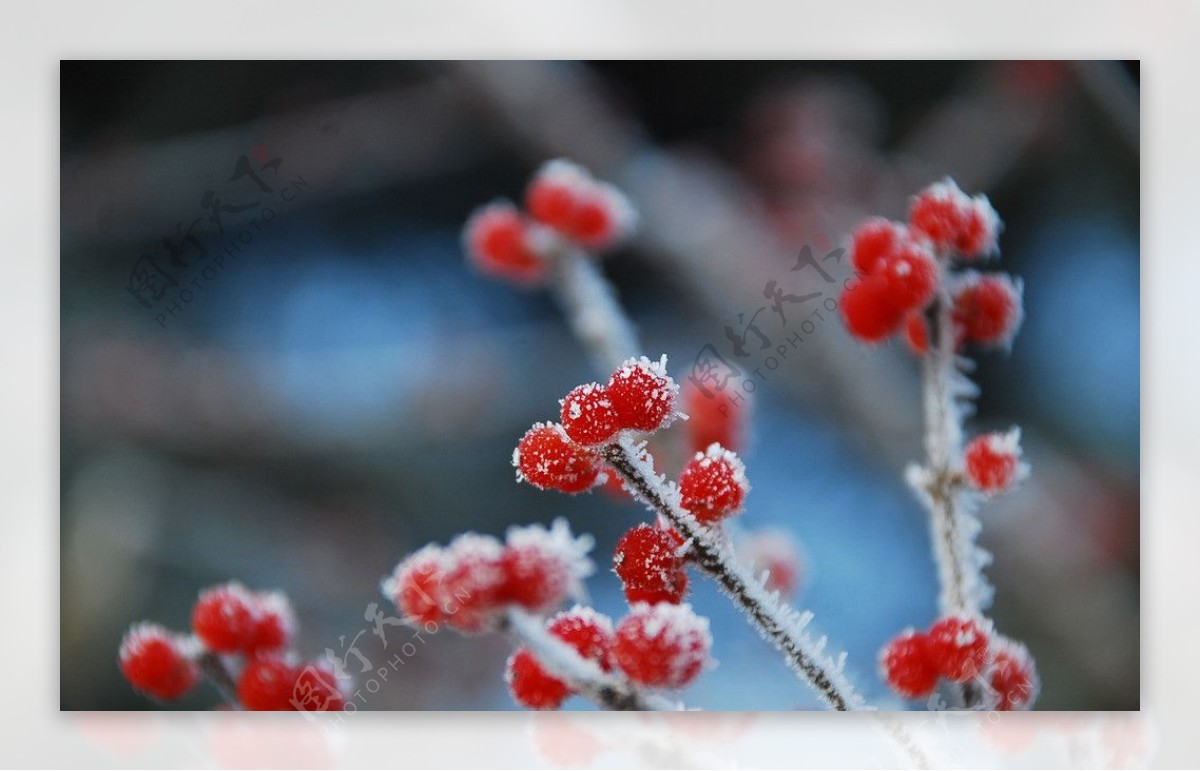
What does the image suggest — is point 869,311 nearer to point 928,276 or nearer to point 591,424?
point 928,276

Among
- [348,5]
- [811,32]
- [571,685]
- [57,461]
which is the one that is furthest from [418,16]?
[571,685]

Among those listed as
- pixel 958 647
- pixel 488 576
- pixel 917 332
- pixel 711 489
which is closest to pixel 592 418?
pixel 711 489

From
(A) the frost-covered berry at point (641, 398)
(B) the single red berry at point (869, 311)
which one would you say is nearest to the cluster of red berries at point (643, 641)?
(A) the frost-covered berry at point (641, 398)

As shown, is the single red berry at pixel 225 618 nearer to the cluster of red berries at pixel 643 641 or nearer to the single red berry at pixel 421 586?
the single red berry at pixel 421 586

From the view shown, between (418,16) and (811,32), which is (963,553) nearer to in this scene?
(811,32)

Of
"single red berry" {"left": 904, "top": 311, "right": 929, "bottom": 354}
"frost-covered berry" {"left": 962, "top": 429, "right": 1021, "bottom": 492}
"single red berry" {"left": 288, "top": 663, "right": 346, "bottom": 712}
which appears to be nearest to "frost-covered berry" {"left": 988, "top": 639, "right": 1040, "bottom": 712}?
"frost-covered berry" {"left": 962, "top": 429, "right": 1021, "bottom": 492}

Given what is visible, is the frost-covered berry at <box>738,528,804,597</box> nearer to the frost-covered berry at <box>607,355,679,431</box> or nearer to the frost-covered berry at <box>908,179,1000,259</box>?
the frost-covered berry at <box>607,355,679,431</box>
